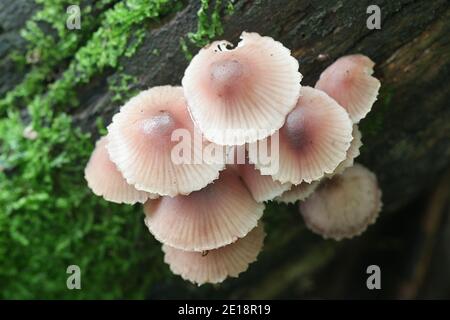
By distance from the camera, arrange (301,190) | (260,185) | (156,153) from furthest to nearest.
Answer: (301,190) → (260,185) → (156,153)

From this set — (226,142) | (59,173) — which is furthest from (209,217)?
(59,173)

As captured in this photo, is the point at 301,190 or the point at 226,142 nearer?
the point at 226,142

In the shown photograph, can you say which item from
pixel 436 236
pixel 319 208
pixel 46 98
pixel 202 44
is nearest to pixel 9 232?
pixel 46 98

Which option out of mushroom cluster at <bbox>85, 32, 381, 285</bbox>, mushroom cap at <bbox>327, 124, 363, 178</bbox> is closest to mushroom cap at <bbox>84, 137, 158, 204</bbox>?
mushroom cluster at <bbox>85, 32, 381, 285</bbox>

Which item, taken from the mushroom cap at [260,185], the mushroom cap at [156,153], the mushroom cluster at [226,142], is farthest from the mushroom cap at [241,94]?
the mushroom cap at [260,185]

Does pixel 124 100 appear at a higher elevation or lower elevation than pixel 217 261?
higher

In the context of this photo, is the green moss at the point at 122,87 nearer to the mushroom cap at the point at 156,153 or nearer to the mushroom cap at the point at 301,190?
the mushroom cap at the point at 156,153

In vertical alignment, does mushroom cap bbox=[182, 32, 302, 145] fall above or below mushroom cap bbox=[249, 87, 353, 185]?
above

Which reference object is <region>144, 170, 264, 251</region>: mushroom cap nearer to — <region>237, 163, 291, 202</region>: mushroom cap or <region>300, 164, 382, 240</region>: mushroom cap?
<region>237, 163, 291, 202</region>: mushroom cap

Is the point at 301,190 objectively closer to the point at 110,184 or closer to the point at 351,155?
the point at 351,155
